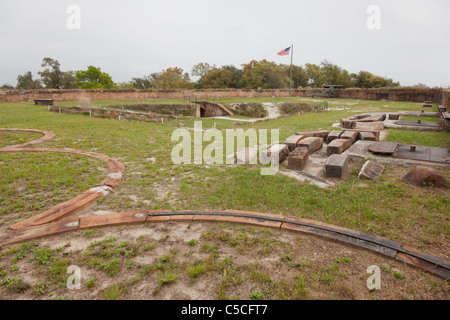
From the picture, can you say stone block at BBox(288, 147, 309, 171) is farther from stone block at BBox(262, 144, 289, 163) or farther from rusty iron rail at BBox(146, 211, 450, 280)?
rusty iron rail at BBox(146, 211, 450, 280)

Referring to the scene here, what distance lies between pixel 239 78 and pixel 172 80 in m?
14.1

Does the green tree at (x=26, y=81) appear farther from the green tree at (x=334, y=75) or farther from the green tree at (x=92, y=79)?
the green tree at (x=334, y=75)

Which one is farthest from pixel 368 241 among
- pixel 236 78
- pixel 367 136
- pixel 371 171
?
pixel 236 78

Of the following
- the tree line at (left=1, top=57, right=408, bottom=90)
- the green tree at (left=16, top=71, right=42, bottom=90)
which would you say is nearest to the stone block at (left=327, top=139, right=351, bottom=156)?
the tree line at (left=1, top=57, right=408, bottom=90)

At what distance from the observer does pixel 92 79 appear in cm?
4966

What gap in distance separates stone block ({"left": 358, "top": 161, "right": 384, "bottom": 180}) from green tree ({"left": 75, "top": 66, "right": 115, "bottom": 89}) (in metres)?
51.6

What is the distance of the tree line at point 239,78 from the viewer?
38812mm

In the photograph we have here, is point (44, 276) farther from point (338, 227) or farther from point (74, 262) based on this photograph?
point (338, 227)

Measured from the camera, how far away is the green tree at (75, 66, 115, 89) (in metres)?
47.2

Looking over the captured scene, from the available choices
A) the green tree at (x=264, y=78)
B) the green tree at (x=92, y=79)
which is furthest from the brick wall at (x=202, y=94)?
the green tree at (x=92, y=79)

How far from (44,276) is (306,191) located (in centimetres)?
360

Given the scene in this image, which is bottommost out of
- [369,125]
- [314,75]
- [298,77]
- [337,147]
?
[337,147]

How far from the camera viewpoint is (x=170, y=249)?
258 cm

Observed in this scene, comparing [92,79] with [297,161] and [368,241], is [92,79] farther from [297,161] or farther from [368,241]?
[368,241]
